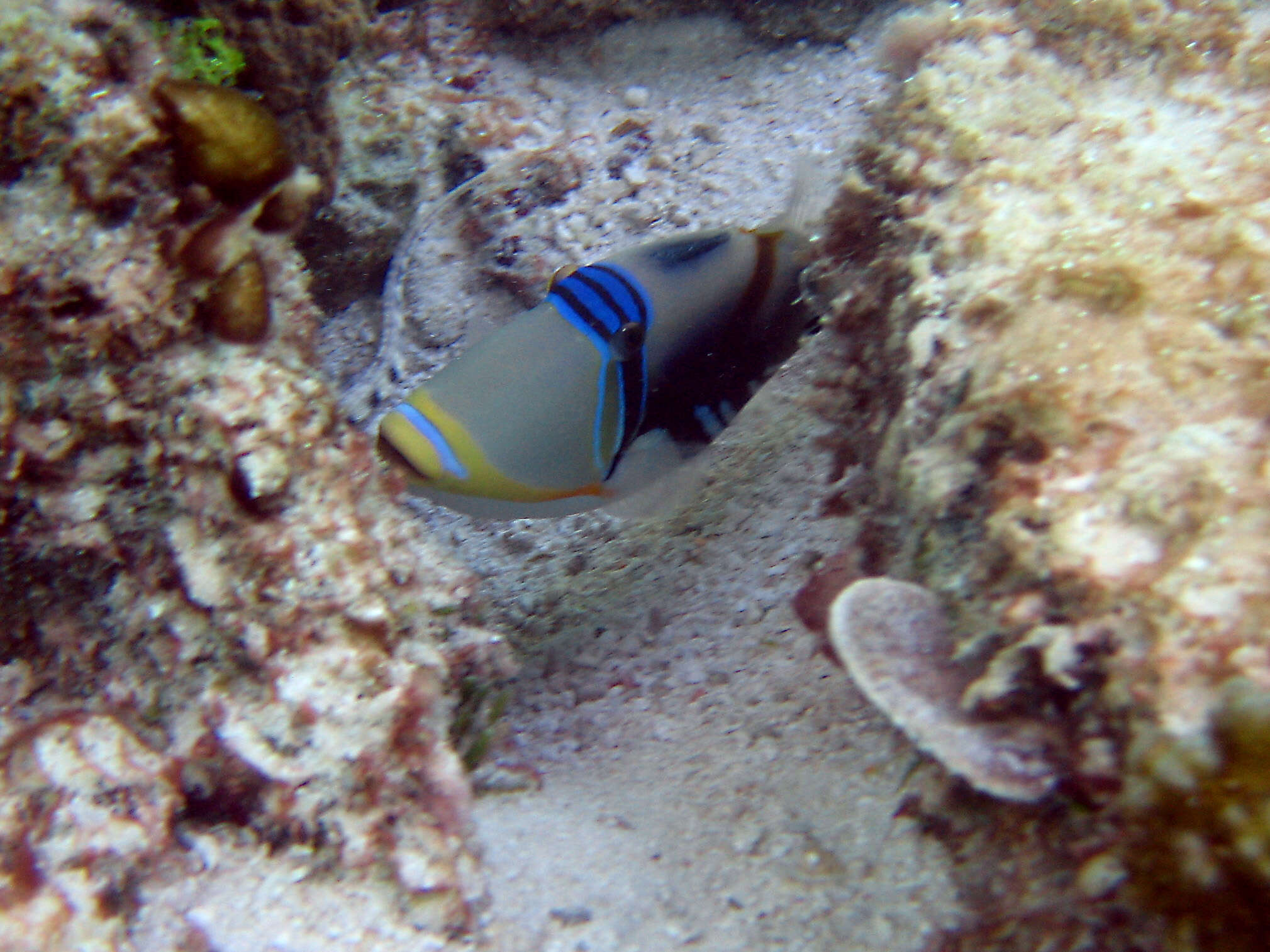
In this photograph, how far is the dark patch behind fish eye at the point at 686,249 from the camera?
2.29m

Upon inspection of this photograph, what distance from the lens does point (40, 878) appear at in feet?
5.45

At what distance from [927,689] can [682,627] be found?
50.9 inches

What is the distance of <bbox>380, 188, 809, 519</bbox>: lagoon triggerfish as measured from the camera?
6.58 feet

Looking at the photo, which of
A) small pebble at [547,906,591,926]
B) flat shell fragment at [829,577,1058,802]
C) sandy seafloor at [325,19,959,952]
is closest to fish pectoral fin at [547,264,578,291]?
sandy seafloor at [325,19,959,952]

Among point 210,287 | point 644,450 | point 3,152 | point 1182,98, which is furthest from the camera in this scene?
point 644,450

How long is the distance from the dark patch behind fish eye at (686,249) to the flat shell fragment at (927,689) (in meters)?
1.14

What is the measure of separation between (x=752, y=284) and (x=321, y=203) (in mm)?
1986

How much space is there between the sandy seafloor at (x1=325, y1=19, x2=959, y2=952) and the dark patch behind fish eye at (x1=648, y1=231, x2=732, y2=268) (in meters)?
0.61

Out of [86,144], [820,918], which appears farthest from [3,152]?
[820,918]

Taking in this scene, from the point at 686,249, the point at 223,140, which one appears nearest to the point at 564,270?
the point at 686,249

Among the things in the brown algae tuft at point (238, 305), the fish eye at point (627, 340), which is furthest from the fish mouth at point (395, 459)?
the fish eye at point (627, 340)

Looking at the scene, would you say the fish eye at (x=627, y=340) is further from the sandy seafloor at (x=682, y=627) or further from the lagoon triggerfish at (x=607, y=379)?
the sandy seafloor at (x=682, y=627)

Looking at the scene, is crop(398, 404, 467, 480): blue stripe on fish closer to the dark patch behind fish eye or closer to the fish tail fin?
the dark patch behind fish eye

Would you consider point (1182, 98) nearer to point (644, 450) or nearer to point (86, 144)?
point (644, 450)
